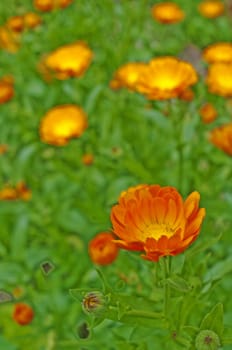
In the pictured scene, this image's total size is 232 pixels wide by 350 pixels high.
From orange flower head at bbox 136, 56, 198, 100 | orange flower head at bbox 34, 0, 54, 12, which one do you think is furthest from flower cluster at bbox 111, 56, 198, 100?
orange flower head at bbox 34, 0, 54, 12

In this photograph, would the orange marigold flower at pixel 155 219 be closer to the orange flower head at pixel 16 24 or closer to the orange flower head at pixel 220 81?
the orange flower head at pixel 220 81

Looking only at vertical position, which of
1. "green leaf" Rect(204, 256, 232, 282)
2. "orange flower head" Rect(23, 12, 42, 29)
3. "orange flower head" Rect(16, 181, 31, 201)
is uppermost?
"orange flower head" Rect(23, 12, 42, 29)

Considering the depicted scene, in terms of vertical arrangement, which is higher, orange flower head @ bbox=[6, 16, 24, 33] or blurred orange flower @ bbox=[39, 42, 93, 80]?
orange flower head @ bbox=[6, 16, 24, 33]

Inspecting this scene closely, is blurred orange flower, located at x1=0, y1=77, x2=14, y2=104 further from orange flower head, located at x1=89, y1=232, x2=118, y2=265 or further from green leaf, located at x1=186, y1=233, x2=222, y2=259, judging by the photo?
green leaf, located at x1=186, y1=233, x2=222, y2=259

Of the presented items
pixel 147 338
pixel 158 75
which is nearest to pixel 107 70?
pixel 158 75

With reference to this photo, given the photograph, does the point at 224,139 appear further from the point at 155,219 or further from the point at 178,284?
the point at 178,284

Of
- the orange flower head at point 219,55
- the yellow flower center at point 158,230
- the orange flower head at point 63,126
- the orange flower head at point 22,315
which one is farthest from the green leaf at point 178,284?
the orange flower head at point 219,55

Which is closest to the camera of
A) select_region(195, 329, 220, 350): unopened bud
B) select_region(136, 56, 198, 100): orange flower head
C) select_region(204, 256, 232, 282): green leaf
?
select_region(195, 329, 220, 350): unopened bud

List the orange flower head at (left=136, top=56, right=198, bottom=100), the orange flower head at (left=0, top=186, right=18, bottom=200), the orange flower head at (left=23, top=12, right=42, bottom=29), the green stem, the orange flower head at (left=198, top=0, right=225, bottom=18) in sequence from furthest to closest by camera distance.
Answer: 1. the orange flower head at (left=198, top=0, right=225, bottom=18)
2. the orange flower head at (left=23, top=12, right=42, bottom=29)
3. the orange flower head at (left=0, top=186, right=18, bottom=200)
4. the orange flower head at (left=136, top=56, right=198, bottom=100)
5. the green stem
